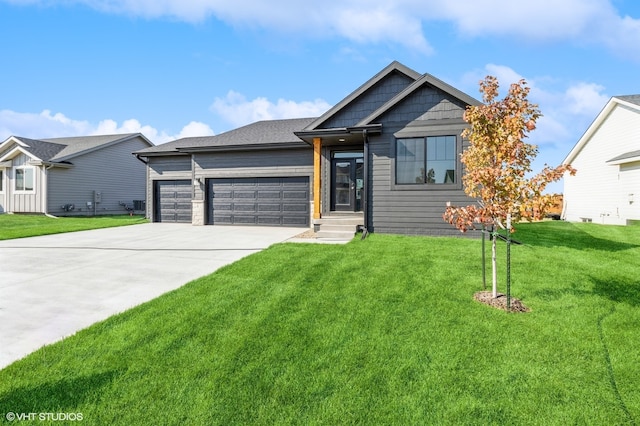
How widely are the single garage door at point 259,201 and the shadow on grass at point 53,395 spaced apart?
11.3 meters

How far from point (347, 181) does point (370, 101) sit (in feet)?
9.87

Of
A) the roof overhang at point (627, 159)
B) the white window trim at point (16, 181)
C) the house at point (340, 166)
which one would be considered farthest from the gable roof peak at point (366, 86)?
the white window trim at point (16, 181)

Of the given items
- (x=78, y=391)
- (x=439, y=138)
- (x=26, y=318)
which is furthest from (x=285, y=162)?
(x=78, y=391)

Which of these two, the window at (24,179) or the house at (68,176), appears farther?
the window at (24,179)

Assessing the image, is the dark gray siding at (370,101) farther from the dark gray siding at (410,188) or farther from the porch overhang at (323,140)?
the dark gray siding at (410,188)

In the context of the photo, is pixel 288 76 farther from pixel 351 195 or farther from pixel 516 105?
pixel 516 105

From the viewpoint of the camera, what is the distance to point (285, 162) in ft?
45.6

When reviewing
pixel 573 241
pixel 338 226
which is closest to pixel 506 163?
pixel 338 226

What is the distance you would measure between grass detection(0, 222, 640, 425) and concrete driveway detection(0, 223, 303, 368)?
1.44 ft

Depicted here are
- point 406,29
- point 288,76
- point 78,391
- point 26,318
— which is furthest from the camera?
point 288,76

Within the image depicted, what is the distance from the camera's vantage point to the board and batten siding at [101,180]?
66.2ft

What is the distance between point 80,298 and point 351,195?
9.05m

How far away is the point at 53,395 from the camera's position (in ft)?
8.02

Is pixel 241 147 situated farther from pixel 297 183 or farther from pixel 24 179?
pixel 24 179
